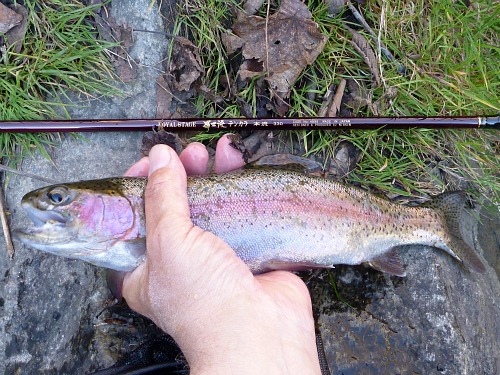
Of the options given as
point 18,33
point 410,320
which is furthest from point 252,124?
point 18,33

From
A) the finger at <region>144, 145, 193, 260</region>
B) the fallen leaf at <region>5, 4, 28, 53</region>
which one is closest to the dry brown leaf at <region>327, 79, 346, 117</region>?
the finger at <region>144, 145, 193, 260</region>

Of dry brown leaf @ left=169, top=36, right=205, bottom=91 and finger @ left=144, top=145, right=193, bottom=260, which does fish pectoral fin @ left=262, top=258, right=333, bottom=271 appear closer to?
finger @ left=144, top=145, right=193, bottom=260

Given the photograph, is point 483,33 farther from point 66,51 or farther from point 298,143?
point 66,51

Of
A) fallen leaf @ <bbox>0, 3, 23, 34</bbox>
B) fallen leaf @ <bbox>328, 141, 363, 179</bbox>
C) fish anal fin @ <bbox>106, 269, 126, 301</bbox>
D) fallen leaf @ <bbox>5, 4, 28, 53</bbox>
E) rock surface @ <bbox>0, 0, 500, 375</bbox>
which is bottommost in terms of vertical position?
rock surface @ <bbox>0, 0, 500, 375</bbox>

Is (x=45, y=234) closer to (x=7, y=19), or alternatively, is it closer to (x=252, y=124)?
(x=252, y=124)

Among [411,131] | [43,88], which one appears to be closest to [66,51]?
[43,88]

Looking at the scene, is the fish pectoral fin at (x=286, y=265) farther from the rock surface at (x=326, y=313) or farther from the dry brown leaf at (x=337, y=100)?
the dry brown leaf at (x=337, y=100)
